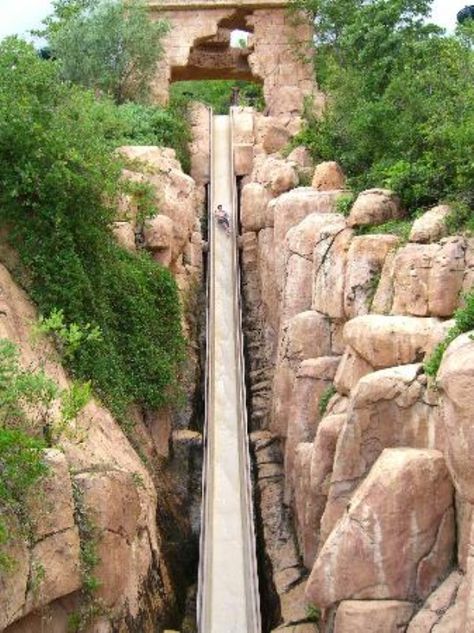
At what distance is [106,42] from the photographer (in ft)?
93.9

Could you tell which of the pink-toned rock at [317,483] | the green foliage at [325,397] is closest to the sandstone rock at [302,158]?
the green foliage at [325,397]

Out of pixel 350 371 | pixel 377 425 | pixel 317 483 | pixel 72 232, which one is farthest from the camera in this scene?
pixel 72 232

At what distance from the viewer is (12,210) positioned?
15602 millimetres

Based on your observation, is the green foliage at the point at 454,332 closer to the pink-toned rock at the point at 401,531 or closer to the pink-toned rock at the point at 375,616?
the pink-toned rock at the point at 401,531

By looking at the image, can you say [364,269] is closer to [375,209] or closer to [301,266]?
[375,209]

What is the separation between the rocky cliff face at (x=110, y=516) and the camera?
38.1 feet

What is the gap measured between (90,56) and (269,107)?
6978 millimetres

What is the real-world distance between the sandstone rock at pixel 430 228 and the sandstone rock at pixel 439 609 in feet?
20.3

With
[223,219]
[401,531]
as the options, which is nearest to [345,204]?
[223,219]

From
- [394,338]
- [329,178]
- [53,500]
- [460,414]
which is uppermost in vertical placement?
[329,178]

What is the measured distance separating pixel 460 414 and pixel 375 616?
296 centimetres

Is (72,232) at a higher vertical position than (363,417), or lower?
higher

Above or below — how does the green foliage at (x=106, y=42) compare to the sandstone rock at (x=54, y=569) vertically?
above

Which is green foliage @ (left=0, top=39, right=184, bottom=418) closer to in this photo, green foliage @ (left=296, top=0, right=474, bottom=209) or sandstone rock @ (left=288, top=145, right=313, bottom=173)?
green foliage @ (left=296, top=0, right=474, bottom=209)
